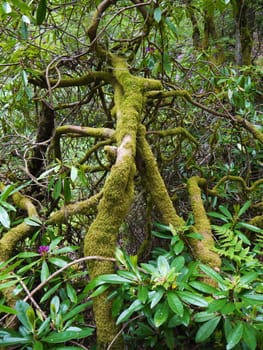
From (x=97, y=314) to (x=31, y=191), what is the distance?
89 centimetres

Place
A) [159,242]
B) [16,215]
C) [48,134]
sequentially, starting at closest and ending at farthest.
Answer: [16,215]
[159,242]
[48,134]

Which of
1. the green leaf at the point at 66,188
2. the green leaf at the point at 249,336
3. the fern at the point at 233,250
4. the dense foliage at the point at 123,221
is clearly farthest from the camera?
the green leaf at the point at 66,188

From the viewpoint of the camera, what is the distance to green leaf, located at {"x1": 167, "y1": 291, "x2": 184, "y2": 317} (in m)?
0.85

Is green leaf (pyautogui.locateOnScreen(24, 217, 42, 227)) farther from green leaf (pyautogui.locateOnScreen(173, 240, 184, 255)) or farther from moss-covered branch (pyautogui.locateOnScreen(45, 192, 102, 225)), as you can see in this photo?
green leaf (pyautogui.locateOnScreen(173, 240, 184, 255))

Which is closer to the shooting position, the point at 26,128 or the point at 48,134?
the point at 48,134

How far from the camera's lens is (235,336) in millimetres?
853

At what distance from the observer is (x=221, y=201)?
6.68ft

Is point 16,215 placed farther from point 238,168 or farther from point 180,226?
point 238,168

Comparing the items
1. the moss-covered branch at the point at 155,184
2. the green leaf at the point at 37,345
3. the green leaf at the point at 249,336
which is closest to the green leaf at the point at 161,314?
the green leaf at the point at 249,336

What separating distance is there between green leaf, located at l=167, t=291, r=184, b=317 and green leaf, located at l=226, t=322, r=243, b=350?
15cm

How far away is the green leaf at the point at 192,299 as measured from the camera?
91cm

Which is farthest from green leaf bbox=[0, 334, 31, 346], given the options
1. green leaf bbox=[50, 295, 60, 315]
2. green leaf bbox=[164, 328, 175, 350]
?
green leaf bbox=[164, 328, 175, 350]

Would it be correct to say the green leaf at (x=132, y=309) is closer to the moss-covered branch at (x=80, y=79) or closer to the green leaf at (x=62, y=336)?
the green leaf at (x=62, y=336)

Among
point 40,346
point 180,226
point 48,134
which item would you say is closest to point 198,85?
point 48,134
